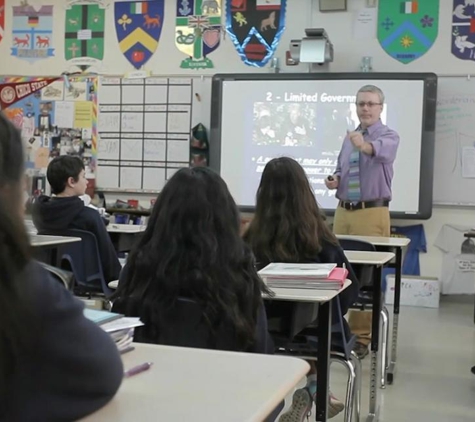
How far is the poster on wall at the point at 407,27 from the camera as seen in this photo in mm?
6023

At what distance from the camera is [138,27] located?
6.71 metres

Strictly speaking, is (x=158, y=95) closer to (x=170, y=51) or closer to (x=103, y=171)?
(x=170, y=51)

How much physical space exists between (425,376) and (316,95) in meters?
3.09

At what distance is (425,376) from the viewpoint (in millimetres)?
3750

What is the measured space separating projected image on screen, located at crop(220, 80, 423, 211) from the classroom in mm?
13

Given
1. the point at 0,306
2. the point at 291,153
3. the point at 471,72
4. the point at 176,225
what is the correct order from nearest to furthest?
the point at 0,306 → the point at 176,225 → the point at 471,72 → the point at 291,153

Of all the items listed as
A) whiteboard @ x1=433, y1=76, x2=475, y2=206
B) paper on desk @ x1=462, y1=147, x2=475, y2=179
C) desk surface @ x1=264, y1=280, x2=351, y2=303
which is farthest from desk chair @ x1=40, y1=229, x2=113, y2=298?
paper on desk @ x1=462, y1=147, x2=475, y2=179

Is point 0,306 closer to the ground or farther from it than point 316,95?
closer to the ground

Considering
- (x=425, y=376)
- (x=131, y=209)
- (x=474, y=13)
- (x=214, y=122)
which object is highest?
(x=474, y=13)

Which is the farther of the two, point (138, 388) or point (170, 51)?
point (170, 51)

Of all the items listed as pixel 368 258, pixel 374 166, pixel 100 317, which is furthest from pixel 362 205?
pixel 100 317

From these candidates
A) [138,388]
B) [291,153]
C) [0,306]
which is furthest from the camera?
[291,153]

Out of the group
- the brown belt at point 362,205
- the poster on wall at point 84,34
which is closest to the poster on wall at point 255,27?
the poster on wall at point 84,34

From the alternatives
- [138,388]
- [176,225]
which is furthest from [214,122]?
[138,388]
